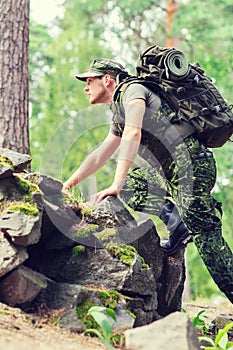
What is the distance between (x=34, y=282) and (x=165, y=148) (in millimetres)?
1916

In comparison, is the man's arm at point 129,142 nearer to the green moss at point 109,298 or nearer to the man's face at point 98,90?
the man's face at point 98,90

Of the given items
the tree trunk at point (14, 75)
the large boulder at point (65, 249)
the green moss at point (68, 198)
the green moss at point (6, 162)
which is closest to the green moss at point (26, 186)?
the large boulder at point (65, 249)

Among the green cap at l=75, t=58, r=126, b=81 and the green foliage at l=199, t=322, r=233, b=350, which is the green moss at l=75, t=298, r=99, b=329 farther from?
the green cap at l=75, t=58, r=126, b=81

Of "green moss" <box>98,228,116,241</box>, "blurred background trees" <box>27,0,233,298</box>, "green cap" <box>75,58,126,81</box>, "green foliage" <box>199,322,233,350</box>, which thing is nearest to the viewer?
"green foliage" <box>199,322,233,350</box>

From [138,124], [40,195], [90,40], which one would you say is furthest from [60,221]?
[90,40]

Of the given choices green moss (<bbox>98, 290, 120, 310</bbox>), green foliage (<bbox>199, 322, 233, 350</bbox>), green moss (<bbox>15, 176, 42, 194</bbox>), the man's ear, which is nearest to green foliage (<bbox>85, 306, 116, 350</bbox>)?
green moss (<bbox>98, 290, 120, 310</bbox>)

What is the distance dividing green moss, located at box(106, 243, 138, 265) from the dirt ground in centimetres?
87

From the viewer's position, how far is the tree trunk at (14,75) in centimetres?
765

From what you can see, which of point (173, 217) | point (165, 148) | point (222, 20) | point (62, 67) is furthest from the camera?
point (62, 67)

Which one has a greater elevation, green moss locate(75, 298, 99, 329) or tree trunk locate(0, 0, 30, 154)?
tree trunk locate(0, 0, 30, 154)

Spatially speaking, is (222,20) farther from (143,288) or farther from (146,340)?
(146,340)

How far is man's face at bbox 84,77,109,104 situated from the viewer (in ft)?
19.3

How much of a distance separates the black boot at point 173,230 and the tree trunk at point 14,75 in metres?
2.41

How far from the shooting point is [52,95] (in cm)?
2258
